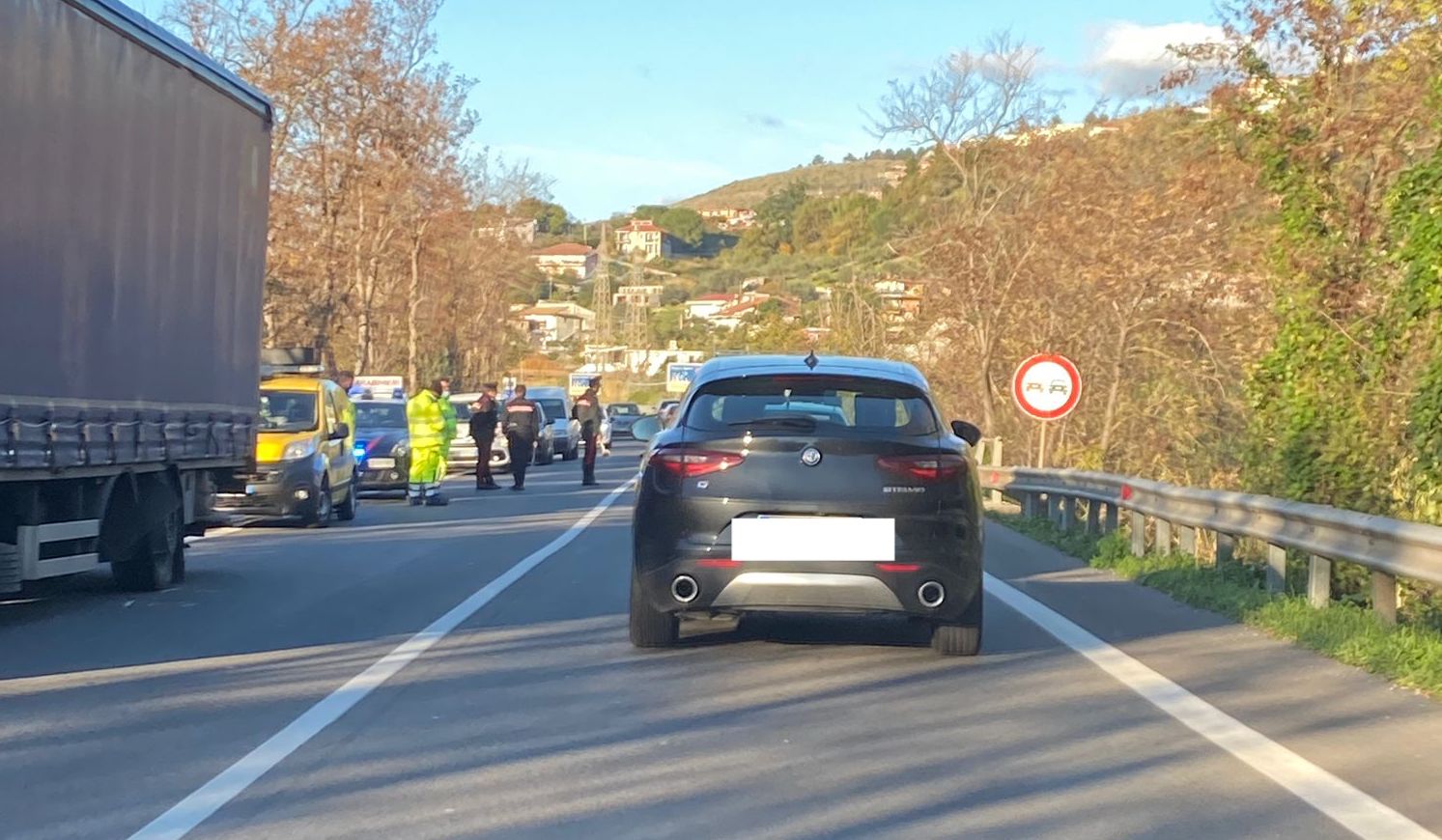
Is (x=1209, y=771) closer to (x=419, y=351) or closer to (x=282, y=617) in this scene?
(x=282, y=617)

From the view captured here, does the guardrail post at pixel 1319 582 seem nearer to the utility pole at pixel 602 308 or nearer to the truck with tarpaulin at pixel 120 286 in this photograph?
the truck with tarpaulin at pixel 120 286

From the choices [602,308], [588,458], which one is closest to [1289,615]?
[588,458]

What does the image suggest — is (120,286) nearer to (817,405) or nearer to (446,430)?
(817,405)

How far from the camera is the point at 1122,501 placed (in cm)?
1631

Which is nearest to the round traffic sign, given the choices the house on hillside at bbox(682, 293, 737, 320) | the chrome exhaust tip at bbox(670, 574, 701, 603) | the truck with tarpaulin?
the truck with tarpaulin

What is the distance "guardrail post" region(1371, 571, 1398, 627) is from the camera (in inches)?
416

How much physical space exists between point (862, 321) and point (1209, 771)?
148 feet

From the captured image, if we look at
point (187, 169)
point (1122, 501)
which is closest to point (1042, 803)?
point (187, 169)

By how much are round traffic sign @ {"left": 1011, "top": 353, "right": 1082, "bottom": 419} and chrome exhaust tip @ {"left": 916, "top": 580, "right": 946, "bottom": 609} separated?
1268 cm

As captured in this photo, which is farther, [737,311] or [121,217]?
[737,311]

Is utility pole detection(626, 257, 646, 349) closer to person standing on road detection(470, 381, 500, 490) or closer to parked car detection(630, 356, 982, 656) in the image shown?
person standing on road detection(470, 381, 500, 490)

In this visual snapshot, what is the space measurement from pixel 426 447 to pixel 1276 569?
14428 mm

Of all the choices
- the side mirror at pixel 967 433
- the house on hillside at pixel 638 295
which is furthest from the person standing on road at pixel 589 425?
the house on hillside at pixel 638 295

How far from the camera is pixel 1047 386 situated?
21.8m
